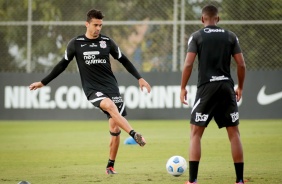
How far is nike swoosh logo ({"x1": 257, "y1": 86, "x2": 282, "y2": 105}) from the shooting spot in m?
23.9

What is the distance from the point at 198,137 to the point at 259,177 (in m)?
1.60

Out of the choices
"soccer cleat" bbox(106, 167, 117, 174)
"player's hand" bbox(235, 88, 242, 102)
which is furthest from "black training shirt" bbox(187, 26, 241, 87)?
"soccer cleat" bbox(106, 167, 117, 174)

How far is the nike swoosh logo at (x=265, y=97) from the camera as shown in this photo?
23922 millimetres

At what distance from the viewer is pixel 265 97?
78.8 ft

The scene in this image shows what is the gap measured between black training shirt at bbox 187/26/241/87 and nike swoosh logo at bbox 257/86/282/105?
14.8 m

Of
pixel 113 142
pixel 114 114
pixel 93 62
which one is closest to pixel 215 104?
pixel 114 114

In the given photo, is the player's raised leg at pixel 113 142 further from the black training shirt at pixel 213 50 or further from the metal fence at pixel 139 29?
the metal fence at pixel 139 29

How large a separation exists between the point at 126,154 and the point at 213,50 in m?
5.65

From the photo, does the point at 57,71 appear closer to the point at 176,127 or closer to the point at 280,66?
the point at 176,127

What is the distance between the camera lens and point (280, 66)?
969 inches

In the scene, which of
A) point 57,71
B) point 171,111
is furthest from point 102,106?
point 171,111

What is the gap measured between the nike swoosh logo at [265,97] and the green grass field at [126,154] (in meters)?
0.83

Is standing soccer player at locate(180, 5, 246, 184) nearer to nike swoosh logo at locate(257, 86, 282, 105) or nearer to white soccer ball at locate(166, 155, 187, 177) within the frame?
white soccer ball at locate(166, 155, 187, 177)

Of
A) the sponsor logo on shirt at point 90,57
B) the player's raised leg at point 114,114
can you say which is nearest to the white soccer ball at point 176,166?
the player's raised leg at point 114,114
